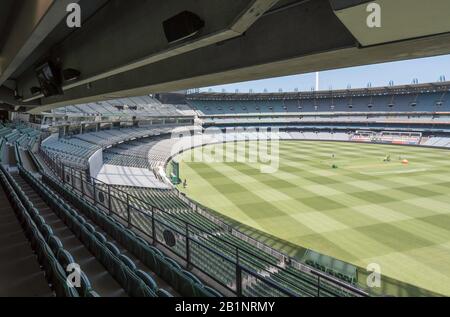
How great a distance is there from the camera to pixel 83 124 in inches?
1371

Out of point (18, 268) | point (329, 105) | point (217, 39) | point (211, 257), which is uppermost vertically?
→ point (329, 105)

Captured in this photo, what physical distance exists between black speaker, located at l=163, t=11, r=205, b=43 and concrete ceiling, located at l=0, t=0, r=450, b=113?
8 cm

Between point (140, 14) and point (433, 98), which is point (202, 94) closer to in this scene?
point (433, 98)

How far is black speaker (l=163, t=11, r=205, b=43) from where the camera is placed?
11.8ft

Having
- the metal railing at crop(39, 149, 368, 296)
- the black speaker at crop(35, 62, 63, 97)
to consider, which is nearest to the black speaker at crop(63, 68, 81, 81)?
the black speaker at crop(35, 62, 63, 97)

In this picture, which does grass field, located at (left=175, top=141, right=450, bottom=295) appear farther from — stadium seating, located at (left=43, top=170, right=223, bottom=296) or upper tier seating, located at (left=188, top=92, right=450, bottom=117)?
upper tier seating, located at (left=188, top=92, right=450, bottom=117)

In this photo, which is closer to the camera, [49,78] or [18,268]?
[18,268]

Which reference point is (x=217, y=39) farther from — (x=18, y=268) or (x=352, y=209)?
(x=352, y=209)

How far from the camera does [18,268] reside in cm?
502

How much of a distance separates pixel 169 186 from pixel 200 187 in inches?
116

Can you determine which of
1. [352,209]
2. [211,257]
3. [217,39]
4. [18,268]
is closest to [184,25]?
[217,39]

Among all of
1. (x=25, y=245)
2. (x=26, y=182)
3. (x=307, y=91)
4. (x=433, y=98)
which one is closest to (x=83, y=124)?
(x=26, y=182)

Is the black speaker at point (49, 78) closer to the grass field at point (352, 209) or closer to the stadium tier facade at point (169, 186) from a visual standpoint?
the stadium tier facade at point (169, 186)

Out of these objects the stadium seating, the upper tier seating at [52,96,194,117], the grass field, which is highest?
the upper tier seating at [52,96,194,117]
